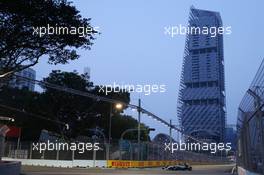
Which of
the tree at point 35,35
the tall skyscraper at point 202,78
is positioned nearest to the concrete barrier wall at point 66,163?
the tall skyscraper at point 202,78

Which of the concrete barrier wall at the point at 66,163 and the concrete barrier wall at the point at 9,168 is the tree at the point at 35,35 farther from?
→ the concrete barrier wall at the point at 66,163

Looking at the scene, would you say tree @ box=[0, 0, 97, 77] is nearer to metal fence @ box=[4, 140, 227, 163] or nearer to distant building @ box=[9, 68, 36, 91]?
distant building @ box=[9, 68, 36, 91]

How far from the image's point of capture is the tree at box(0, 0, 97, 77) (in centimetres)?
1930

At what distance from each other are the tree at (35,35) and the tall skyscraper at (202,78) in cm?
3242

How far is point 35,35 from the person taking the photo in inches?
819

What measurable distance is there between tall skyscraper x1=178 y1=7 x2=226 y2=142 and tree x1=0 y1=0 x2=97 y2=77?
32.4 metres

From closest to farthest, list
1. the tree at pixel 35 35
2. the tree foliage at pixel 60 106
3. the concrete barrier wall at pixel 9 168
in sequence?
the tree at pixel 35 35 → the concrete barrier wall at pixel 9 168 → the tree foliage at pixel 60 106

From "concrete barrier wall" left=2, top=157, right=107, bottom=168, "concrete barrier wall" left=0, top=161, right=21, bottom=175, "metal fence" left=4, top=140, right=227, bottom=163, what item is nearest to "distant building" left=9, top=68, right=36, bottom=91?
"concrete barrier wall" left=0, top=161, right=21, bottom=175

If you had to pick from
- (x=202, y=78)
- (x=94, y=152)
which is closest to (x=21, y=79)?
(x=94, y=152)

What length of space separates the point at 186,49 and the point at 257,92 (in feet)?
189

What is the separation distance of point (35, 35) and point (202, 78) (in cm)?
5010

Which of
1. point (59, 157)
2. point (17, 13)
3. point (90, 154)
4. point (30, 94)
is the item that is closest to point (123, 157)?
point (90, 154)

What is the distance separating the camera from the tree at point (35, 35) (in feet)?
63.3

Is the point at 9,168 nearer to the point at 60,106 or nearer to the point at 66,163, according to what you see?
the point at 66,163
